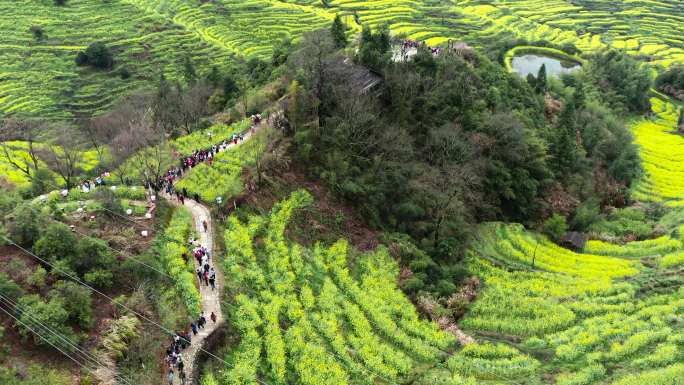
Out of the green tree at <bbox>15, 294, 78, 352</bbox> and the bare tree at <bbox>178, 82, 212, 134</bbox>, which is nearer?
the green tree at <bbox>15, 294, 78, 352</bbox>

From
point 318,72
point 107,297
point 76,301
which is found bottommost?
point 107,297

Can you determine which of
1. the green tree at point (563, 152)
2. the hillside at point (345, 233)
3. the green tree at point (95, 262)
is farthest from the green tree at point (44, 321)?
the green tree at point (563, 152)

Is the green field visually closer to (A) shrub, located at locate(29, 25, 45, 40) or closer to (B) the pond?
(A) shrub, located at locate(29, 25, 45, 40)

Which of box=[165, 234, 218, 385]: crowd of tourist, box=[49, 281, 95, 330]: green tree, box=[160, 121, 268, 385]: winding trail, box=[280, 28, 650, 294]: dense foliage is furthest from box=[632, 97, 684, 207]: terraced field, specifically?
box=[49, 281, 95, 330]: green tree

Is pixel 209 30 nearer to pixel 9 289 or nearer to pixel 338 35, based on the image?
pixel 338 35

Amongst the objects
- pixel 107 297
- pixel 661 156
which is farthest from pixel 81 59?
pixel 661 156
